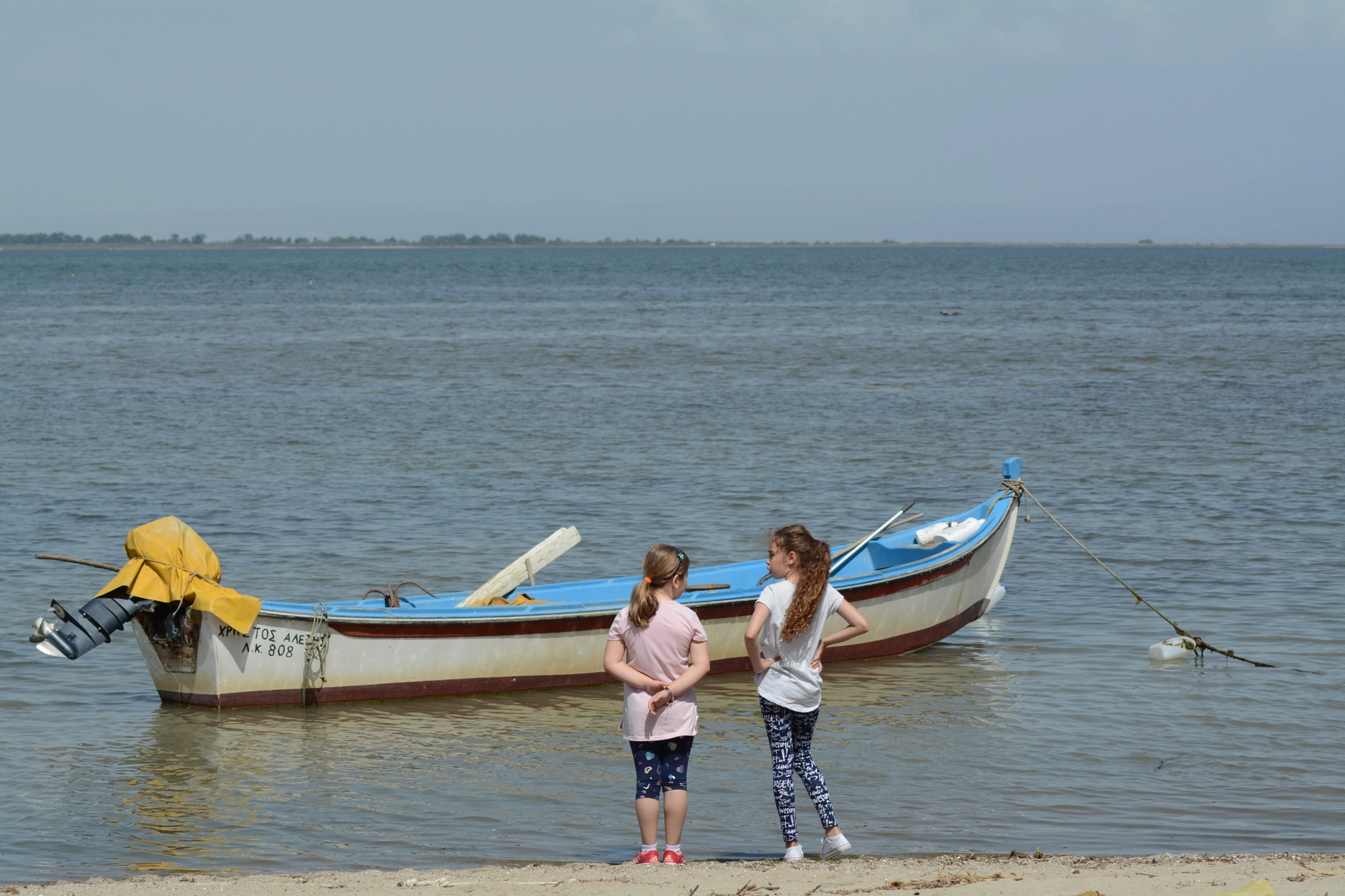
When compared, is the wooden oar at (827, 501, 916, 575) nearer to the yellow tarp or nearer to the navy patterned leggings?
the yellow tarp

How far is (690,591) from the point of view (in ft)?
34.8

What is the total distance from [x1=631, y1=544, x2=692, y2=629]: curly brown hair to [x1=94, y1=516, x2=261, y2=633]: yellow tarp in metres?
3.80

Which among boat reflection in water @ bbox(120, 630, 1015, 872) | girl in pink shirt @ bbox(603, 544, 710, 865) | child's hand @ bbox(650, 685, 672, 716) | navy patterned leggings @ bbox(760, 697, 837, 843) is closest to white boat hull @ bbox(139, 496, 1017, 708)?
boat reflection in water @ bbox(120, 630, 1015, 872)

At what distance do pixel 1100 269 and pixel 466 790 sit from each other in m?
133

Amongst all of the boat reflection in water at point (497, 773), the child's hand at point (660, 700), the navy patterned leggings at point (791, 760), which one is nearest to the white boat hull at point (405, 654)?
the boat reflection in water at point (497, 773)

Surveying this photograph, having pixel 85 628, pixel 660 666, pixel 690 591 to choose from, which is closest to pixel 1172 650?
pixel 690 591

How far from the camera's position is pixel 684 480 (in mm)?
18578

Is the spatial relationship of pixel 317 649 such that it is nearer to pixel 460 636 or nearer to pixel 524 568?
pixel 460 636

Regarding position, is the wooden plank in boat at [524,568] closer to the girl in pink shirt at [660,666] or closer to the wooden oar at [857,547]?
the wooden oar at [857,547]

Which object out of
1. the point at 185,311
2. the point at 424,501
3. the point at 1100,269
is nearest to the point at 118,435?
the point at 424,501

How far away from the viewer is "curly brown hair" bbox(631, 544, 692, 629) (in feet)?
19.5

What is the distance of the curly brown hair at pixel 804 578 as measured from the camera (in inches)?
237

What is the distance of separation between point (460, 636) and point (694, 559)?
4.51 meters

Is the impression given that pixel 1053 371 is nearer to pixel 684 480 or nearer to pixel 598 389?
pixel 598 389
